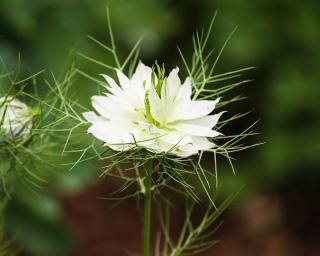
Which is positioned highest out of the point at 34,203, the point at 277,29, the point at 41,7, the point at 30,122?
the point at 30,122

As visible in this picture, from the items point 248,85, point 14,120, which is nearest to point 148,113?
point 14,120

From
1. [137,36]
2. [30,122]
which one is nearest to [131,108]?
[30,122]

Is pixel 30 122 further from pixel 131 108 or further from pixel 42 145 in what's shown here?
pixel 131 108

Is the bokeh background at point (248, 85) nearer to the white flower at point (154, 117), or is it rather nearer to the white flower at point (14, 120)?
the white flower at point (14, 120)

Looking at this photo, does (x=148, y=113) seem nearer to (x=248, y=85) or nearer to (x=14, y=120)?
(x=14, y=120)

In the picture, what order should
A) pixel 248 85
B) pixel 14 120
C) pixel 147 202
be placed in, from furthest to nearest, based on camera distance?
pixel 248 85
pixel 14 120
pixel 147 202

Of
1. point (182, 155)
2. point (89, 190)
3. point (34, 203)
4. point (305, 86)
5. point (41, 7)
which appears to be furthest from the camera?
point (89, 190)

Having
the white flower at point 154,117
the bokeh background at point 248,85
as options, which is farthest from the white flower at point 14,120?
the bokeh background at point 248,85
